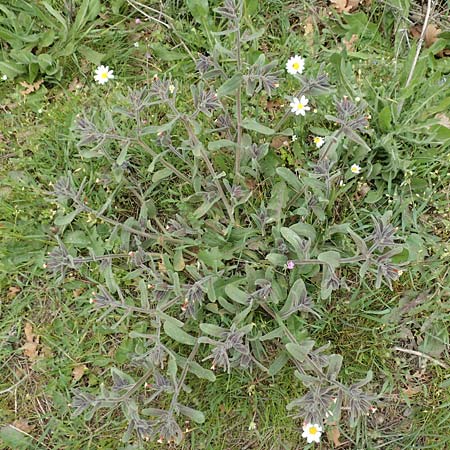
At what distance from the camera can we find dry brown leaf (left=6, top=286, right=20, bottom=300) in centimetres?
371

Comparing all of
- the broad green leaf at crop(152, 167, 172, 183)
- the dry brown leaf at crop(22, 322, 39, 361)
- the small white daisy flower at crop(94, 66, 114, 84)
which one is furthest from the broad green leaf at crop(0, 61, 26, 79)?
the dry brown leaf at crop(22, 322, 39, 361)

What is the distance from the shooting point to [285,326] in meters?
3.18

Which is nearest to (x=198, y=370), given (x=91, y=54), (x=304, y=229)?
(x=304, y=229)

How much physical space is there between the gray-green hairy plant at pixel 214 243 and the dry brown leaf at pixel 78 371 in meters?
0.19

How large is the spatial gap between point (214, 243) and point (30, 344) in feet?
4.41

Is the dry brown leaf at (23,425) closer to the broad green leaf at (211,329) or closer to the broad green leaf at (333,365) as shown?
the broad green leaf at (211,329)

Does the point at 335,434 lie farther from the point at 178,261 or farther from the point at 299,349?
the point at 178,261

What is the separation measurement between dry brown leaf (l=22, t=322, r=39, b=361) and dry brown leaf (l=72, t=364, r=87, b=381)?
0.27 metres

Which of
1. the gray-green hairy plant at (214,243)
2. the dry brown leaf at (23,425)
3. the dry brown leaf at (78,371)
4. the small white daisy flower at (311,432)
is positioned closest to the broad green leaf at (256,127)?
the gray-green hairy plant at (214,243)

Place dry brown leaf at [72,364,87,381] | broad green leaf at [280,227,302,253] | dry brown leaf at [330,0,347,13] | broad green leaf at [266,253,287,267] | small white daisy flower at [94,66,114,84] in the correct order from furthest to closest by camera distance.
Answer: dry brown leaf at [330,0,347,13] < small white daisy flower at [94,66,114,84] < dry brown leaf at [72,364,87,381] < broad green leaf at [266,253,287,267] < broad green leaf at [280,227,302,253]

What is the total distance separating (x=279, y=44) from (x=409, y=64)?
0.85 m

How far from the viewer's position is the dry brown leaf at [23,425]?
358 cm

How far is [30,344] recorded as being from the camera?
365cm

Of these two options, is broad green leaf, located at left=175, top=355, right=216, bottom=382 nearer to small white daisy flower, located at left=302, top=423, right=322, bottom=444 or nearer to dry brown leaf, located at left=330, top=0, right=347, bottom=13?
small white daisy flower, located at left=302, top=423, right=322, bottom=444
